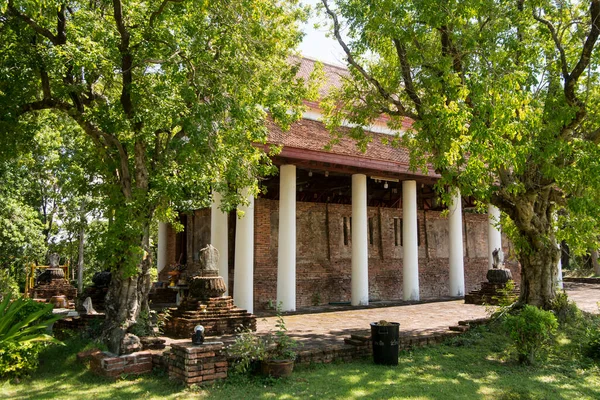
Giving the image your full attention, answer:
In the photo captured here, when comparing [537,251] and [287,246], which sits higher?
[287,246]

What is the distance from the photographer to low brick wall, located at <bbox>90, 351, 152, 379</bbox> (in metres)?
7.09

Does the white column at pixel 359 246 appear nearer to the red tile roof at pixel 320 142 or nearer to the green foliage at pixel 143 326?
the red tile roof at pixel 320 142

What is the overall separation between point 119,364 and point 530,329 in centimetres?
622

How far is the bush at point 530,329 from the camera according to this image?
788cm

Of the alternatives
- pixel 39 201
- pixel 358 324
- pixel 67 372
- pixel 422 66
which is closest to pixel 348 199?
pixel 358 324

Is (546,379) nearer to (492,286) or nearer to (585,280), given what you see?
(492,286)

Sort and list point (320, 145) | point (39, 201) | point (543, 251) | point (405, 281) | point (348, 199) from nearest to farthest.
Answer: point (543, 251) → point (320, 145) → point (405, 281) → point (348, 199) → point (39, 201)

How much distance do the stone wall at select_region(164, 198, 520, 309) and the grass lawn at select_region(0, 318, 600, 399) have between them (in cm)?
736

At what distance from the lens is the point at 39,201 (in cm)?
2644

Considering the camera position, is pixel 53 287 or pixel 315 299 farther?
pixel 53 287

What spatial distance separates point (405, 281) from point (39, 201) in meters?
19.9

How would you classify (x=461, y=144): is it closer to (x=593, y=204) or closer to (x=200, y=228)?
(x=593, y=204)

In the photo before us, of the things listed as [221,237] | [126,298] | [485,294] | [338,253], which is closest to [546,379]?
[126,298]

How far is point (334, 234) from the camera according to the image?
17484 millimetres
